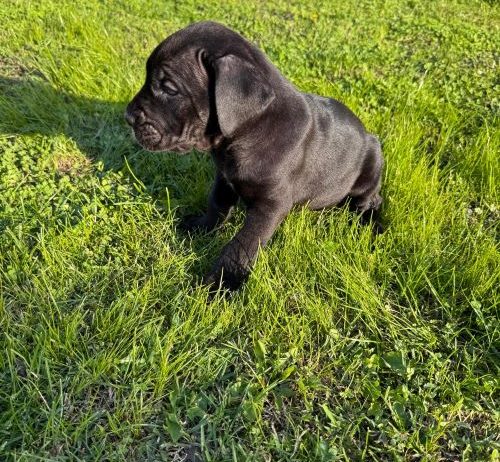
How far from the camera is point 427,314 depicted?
2.90 metres

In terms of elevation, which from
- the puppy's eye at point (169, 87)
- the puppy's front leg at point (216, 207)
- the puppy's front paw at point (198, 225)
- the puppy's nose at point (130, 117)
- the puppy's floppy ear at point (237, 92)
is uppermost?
the puppy's floppy ear at point (237, 92)

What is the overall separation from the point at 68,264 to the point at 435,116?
Result: 3.22 metres

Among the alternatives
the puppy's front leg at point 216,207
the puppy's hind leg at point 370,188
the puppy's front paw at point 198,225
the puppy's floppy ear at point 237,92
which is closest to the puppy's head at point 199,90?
the puppy's floppy ear at point 237,92

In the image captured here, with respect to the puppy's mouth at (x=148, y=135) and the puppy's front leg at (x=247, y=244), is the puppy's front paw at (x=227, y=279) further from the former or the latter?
the puppy's mouth at (x=148, y=135)

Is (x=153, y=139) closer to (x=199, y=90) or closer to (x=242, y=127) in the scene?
(x=199, y=90)

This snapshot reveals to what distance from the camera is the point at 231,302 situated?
2.79 m

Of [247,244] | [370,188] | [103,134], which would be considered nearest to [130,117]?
[247,244]

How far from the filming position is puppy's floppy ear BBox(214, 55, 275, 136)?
2.38 metres

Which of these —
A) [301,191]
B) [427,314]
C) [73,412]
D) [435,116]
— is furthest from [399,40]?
[73,412]

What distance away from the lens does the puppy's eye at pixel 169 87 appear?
8.43 feet

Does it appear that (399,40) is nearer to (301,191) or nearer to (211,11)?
(211,11)

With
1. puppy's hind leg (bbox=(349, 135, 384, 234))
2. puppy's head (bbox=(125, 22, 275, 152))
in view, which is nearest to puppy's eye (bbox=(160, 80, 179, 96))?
puppy's head (bbox=(125, 22, 275, 152))

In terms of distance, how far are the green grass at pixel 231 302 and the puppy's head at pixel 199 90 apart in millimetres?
763

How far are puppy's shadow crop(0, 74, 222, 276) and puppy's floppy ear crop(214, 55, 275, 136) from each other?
105 cm
